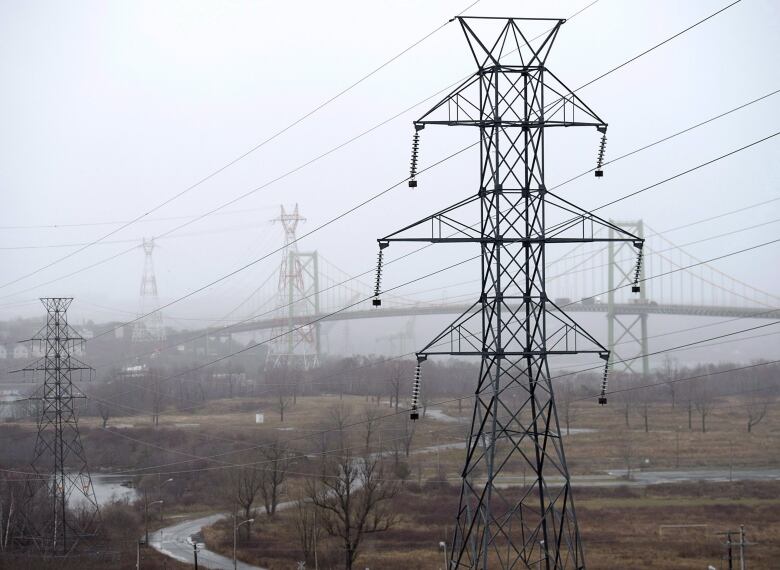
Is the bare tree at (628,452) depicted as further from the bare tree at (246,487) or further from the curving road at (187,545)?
the curving road at (187,545)

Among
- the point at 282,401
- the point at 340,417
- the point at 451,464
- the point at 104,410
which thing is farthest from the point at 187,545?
the point at 282,401

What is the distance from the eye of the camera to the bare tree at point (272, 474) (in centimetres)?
3119

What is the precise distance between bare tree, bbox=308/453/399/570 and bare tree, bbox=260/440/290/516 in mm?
1034

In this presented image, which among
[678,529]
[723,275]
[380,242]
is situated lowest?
[678,529]

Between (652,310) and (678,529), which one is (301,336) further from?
(678,529)

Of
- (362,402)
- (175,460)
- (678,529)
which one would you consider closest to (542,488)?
(678,529)

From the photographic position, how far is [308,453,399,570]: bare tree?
26000 millimetres

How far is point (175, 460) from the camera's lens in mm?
39906

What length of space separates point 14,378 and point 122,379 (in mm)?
21618

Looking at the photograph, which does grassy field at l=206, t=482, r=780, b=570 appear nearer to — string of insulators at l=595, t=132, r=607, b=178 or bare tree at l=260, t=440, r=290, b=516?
bare tree at l=260, t=440, r=290, b=516

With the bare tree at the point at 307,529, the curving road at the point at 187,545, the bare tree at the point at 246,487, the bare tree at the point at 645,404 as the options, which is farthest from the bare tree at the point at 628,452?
the curving road at the point at 187,545

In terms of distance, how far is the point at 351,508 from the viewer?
1132 inches

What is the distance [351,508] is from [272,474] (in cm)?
475

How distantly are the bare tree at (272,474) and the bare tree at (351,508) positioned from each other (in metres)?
1.03
